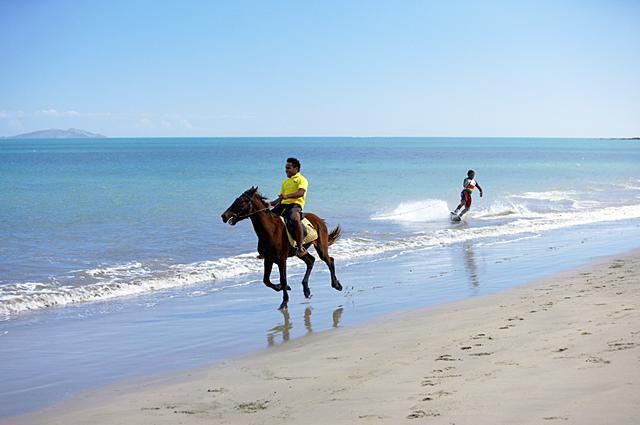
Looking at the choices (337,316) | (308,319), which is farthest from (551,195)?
(308,319)

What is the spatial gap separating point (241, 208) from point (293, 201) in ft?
3.99

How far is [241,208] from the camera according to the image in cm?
1141

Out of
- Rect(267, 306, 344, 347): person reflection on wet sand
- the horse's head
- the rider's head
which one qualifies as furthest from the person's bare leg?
Rect(267, 306, 344, 347): person reflection on wet sand

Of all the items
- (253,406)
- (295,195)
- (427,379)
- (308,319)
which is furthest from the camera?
(295,195)

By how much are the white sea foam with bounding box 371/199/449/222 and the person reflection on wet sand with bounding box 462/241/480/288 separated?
25.3 ft

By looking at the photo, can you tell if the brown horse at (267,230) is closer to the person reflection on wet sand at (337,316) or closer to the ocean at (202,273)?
the ocean at (202,273)

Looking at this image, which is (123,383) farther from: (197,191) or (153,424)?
(197,191)

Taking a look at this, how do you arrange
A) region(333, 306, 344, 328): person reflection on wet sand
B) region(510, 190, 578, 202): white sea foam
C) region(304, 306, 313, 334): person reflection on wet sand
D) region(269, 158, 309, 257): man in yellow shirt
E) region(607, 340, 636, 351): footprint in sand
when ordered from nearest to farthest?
region(607, 340, 636, 351): footprint in sand < region(304, 306, 313, 334): person reflection on wet sand < region(333, 306, 344, 328): person reflection on wet sand < region(269, 158, 309, 257): man in yellow shirt < region(510, 190, 578, 202): white sea foam

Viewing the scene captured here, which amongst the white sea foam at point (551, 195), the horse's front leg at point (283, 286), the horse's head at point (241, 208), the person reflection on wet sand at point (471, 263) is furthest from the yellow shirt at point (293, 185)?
the white sea foam at point (551, 195)

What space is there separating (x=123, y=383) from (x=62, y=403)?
74cm

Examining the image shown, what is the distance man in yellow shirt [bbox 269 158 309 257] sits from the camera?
11984 millimetres

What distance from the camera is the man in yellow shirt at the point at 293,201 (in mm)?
11984

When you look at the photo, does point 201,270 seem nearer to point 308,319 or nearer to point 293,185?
point 293,185

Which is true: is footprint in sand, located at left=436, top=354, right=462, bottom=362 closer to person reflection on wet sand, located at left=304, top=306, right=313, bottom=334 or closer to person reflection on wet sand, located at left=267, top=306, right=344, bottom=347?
person reflection on wet sand, located at left=267, top=306, right=344, bottom=347
